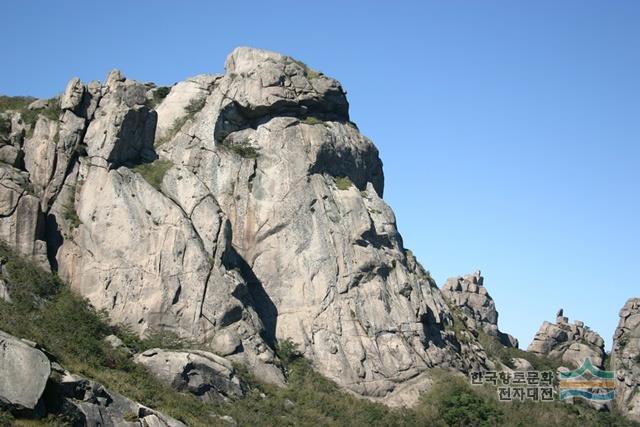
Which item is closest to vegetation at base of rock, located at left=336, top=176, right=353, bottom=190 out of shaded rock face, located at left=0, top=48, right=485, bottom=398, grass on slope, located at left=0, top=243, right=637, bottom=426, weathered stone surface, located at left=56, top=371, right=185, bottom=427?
shaded rock face, located at left=0, top=48, right=485, bottom=398

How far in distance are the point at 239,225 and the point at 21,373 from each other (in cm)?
2469

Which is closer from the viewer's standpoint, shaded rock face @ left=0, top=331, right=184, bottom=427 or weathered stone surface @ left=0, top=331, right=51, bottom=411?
weathered stone surface @ left=0, top=331, right=51, bottom=411

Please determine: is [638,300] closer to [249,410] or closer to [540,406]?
[540,406]

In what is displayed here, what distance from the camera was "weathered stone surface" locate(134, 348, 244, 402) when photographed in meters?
52.3

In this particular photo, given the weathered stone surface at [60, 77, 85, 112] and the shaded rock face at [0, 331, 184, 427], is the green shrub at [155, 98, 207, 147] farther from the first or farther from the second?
the shaded rock face at [0, 331, 184, 427]

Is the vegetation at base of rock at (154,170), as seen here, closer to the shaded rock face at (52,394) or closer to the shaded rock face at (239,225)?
the shaded rock face at (239,225)

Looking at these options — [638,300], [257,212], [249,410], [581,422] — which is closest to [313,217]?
[257,212]

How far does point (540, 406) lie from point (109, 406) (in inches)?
1223

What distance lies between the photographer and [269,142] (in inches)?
2589

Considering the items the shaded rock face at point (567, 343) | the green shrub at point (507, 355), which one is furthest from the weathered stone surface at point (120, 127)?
the shaded rock face at point (567, 343)

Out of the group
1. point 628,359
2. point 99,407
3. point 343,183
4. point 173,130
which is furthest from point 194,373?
point 628,359

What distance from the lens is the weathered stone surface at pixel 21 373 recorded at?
39.4 meters

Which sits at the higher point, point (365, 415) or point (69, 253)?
point (69, 253)

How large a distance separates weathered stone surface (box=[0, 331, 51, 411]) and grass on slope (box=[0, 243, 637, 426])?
4.53 meters
